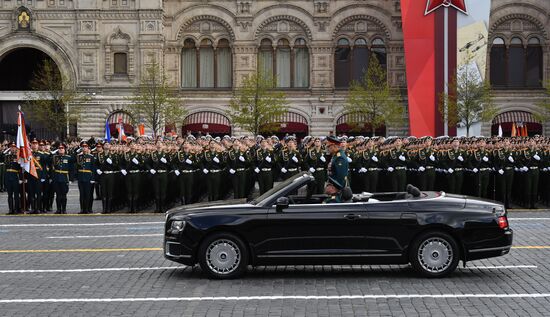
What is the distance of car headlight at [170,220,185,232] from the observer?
12523 mm

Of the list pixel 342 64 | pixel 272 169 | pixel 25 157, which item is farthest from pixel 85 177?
pixel 342 64

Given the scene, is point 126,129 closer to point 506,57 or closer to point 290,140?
point 506,57

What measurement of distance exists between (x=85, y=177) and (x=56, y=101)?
27.4 meters

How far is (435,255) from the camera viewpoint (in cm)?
1245

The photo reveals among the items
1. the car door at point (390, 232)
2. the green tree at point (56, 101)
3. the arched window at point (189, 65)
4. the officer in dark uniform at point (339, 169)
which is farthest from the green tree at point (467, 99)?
the car door at point (390, 232)

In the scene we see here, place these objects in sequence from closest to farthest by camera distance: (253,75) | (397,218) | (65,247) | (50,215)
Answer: (397,218), (65,247), (50,215), (253,75)

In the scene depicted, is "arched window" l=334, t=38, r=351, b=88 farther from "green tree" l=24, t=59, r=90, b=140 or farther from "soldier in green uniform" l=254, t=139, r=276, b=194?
"soldier in green uniform" l=254, t=139, r=276, b=194

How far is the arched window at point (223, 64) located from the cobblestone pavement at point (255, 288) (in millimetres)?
37287

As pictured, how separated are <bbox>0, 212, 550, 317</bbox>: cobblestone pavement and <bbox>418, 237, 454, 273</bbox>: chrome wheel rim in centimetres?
23

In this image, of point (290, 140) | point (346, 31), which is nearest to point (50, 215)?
point (290, 140)

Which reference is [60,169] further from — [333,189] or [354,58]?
[354,58]

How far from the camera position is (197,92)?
52.3 meters

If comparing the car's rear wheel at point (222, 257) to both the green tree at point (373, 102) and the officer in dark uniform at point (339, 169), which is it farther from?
the green tree at point (373, 102)

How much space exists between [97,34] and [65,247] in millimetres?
35741
